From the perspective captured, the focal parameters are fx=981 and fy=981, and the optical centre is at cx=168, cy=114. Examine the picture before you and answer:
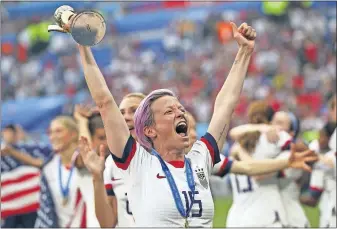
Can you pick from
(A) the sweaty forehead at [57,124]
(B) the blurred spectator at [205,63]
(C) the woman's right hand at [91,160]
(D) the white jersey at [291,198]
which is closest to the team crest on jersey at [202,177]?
(C) the woman's right hand at [91,160]

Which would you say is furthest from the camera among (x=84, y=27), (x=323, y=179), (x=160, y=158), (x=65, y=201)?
(x=323, y=179)

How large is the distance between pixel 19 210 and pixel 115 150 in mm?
6123

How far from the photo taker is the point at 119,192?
757cm

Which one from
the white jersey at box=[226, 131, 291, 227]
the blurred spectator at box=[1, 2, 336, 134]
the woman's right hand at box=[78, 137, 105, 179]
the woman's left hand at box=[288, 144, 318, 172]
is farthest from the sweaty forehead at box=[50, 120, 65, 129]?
the blurred spectator at box=[1, 2, 336, 134]

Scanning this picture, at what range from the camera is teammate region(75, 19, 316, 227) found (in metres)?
5.24

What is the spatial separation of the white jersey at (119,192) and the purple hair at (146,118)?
1.87 m

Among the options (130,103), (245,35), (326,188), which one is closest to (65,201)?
(130,103)

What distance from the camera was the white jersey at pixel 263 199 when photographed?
9.32 m

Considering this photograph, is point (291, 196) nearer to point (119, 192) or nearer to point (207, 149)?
point (119, 192)

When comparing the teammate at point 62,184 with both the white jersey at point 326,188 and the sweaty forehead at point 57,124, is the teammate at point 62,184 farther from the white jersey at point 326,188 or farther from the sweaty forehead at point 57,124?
the white jersey at point 326,188

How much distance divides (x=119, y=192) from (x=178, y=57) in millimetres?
19718

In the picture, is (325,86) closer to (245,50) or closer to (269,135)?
(269,135)

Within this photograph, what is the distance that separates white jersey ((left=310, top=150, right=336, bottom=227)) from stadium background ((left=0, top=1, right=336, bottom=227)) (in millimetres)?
10186

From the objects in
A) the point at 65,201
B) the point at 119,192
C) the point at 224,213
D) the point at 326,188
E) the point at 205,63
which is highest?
the point at 119,192
